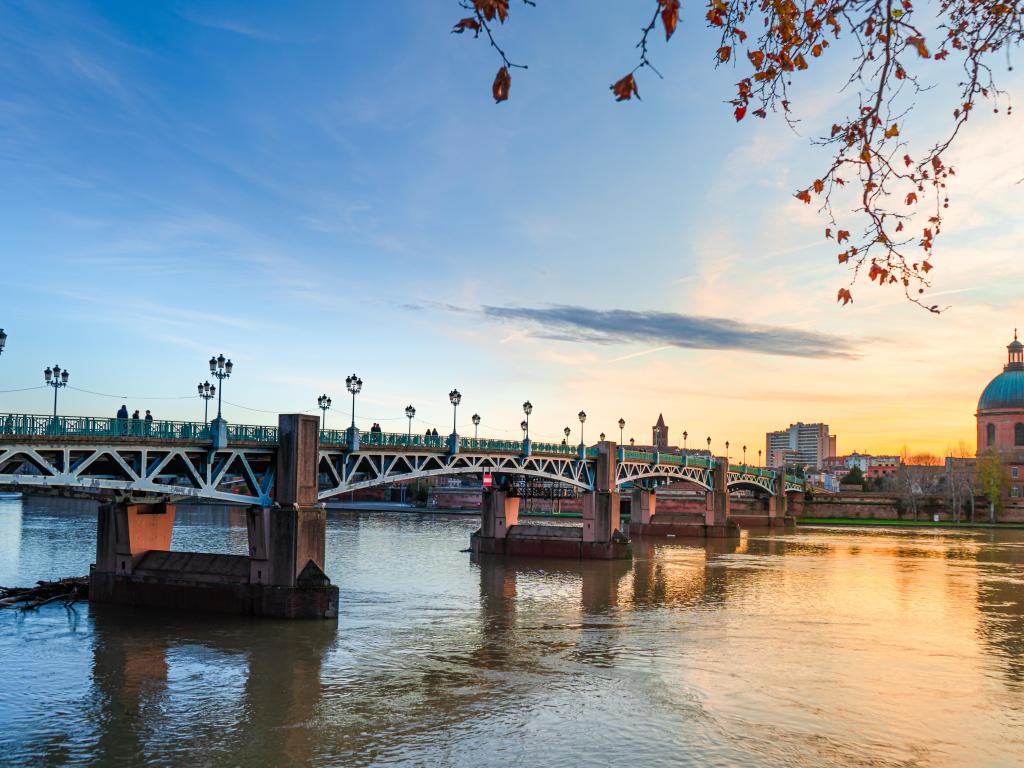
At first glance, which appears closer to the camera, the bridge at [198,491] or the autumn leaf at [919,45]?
the autumn leaf at [919,45]

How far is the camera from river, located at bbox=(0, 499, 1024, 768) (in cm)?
2105

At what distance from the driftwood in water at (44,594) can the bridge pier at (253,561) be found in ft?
4.57

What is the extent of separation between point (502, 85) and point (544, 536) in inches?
2538

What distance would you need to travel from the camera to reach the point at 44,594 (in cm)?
4006

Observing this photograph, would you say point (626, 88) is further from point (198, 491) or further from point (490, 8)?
point (198, 491)

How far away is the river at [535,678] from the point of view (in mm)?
21047

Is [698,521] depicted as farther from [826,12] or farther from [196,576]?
[826,12]

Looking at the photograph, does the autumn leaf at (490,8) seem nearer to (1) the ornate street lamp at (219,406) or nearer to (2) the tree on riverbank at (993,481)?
(1) the ornate street lamp at (219,406)

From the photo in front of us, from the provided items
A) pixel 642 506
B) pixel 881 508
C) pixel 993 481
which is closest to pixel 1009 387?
pixel 993 481

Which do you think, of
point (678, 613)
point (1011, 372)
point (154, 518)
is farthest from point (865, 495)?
point (154, 518)

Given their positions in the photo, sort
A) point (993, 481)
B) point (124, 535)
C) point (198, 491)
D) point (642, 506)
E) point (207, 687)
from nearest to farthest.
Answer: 1. point (207, 687)
2. point (198, 491)
3. point (124, 535)
4. point (642, 506)
5. point (993, 481)

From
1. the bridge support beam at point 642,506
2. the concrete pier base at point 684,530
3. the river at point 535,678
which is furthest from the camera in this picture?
the bridge support beam at point 642,506

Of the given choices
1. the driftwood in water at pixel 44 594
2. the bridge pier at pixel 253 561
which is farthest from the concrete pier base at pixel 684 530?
the driftwood in water at pixel 44 594

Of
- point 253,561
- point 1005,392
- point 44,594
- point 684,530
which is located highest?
point 1005,392
